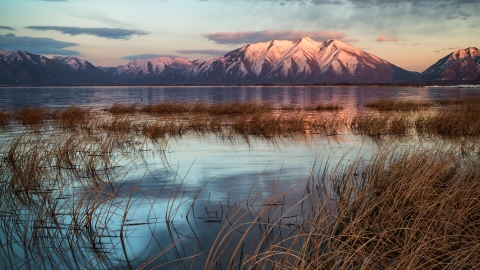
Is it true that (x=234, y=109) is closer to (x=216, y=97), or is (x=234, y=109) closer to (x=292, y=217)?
(x=292, y=217)

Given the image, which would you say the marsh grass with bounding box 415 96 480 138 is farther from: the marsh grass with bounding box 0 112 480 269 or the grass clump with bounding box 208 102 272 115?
the grass clump with bounding box 208 102 272 115

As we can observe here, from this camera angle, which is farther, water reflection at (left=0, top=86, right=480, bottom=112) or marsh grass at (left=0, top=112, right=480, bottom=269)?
water reflection at (left=0, top=86, right=480, bottom=112)

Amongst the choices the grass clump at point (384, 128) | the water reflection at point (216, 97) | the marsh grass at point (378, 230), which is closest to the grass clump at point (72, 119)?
the grass clump at point (384, 128)

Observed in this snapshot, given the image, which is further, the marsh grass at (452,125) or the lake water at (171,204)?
the marsh grass at (452,125)

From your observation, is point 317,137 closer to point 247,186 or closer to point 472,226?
point 247,186

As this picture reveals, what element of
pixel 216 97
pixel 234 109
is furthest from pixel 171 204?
pixel 216 97

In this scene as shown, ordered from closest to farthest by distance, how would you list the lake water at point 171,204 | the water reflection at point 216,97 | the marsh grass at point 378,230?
the marsh grass at point 378,230
the lake water at point 171,204
the water reflection at point 216,97

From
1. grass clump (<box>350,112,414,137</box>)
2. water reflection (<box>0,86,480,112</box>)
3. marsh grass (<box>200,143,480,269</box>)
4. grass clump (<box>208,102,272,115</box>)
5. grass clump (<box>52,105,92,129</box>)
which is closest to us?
marsh grass (<box>200,143,480,269</box>)

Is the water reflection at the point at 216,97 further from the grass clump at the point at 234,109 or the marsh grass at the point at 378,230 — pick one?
the marsh grass at the point at 378,230

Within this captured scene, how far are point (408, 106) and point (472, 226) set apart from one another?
35385 millimetres

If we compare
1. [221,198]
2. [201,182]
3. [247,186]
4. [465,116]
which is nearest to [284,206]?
[221,198]

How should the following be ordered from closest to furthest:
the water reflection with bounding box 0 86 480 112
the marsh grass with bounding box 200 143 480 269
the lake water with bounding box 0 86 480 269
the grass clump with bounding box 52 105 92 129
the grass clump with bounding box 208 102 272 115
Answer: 1. the marsh grass with bounding box 200 143 480 269
2. the lake water with bounding box 0 86 480 269
3. the grass clump with bounding box 52 105 92 129
4. the grass clump with bounding box 208 102 272 115
5. the water reflection with bounding box 0 86 480 112

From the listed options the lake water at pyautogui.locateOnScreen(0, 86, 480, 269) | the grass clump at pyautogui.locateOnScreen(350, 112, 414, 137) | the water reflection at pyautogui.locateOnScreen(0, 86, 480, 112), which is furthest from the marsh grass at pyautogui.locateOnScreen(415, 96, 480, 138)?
the water reflection at pyautogui.locateOnScreen(0, 86, 480, 112)

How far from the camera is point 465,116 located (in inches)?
781
